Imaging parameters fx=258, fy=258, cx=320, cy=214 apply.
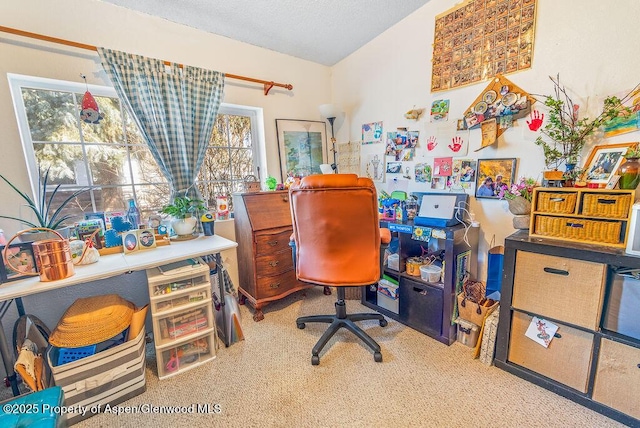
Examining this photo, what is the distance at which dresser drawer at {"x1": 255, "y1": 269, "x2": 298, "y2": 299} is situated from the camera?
2.13 meters

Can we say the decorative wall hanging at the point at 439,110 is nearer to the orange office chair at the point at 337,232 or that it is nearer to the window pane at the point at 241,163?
the orange office chair at the point at 337,232

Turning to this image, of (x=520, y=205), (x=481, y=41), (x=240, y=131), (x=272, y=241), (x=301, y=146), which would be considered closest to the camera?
(x=520, y=205)

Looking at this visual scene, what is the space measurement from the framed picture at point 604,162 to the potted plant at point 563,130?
0.07 m

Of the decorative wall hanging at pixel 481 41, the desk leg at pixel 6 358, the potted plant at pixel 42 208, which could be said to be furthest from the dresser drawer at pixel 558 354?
the potted plant at pixel 42 208

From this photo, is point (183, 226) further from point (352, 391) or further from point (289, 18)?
point (289, 18)

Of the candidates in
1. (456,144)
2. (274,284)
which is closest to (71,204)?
(274,284)

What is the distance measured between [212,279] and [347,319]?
102 centimetres

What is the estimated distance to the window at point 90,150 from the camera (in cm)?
170

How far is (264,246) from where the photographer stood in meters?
2.12

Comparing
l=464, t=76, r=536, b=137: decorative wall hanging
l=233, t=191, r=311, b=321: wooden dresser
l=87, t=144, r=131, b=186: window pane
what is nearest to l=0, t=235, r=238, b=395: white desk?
l=233, t=191, r=311, b=321: wooden dresser

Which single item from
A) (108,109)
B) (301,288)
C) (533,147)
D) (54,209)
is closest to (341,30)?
(533,147)

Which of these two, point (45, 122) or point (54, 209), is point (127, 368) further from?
point (45, 122)

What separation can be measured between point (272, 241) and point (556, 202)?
73.2 inches

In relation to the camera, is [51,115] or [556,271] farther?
[51,115]
